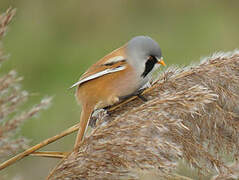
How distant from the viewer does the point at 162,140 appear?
2.01 meters

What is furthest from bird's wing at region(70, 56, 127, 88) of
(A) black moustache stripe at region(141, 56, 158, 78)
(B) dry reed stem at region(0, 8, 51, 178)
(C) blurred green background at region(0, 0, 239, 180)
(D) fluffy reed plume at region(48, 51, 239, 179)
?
(C) blurred green background at region(0, 0, 239, 180)

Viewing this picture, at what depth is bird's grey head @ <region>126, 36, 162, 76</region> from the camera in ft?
9.58

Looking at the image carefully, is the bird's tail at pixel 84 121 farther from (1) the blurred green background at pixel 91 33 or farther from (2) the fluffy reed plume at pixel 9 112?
(1) the blurred green background at pixel 91 33

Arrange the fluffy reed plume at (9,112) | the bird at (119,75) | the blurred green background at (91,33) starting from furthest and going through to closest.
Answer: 1. the blurred green background at (91,33)
2. the bird at (119,75)
3. the fluffy reed plume at (9,112)

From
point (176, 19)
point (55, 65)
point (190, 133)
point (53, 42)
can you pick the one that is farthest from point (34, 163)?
point (176, 19)

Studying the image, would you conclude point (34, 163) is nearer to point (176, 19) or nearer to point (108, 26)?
point (108, 26)

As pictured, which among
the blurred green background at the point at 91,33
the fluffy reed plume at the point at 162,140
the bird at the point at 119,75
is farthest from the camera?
the blurred green background at the point at 91,33

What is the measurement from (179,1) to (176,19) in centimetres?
31

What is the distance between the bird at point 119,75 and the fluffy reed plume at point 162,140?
1.86 feet

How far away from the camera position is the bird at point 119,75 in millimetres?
2920

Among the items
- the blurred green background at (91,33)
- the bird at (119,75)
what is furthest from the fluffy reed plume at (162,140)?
the blurred green background at (91,33)

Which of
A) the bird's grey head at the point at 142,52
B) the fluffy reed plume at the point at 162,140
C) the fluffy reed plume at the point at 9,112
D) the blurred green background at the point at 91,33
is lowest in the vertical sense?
the fluffy reed plume at the point at 162,140

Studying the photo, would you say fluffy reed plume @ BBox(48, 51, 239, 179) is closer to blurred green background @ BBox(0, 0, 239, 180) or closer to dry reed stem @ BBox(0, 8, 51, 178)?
dry reed stem @ BBox(0, 8, 51, 178)

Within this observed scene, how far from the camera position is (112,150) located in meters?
2.00
